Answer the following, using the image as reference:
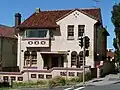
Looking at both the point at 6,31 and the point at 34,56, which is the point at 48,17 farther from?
the point at 6,31

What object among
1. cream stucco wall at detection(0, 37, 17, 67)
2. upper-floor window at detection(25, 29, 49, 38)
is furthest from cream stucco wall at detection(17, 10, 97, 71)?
cream stucco wall at detection(0, 37, 17, 67)

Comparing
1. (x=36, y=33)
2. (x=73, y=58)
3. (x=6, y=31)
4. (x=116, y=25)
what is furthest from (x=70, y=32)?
(x=6, y=31)

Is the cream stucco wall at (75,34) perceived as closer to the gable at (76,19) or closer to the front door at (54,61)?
the gable at (76,19)

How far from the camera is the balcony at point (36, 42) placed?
43.9 metres

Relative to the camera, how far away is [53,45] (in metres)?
44.2

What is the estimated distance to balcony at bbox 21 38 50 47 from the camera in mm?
43866

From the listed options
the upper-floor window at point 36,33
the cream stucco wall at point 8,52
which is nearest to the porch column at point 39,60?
the upper-floor window at point 36,33

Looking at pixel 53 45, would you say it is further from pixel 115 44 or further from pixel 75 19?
pixel 115 44

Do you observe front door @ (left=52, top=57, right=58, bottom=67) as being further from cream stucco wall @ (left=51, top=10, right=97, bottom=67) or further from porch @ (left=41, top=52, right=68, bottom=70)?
cream stucco wall @ (left=51, top=10, right=97, bottom=67)

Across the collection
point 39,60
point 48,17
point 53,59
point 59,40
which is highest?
point 48,17

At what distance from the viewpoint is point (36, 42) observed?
4431cm

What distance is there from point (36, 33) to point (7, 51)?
582 centimetres

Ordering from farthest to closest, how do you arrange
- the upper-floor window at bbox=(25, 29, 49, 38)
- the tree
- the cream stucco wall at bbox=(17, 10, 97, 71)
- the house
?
the tree
the house
the upper-floor window at bbox=(25, 29, 49, 38)
the cream stucco wall at bbox=(17, 10, 97, 71)

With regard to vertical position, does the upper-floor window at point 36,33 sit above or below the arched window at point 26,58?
above
